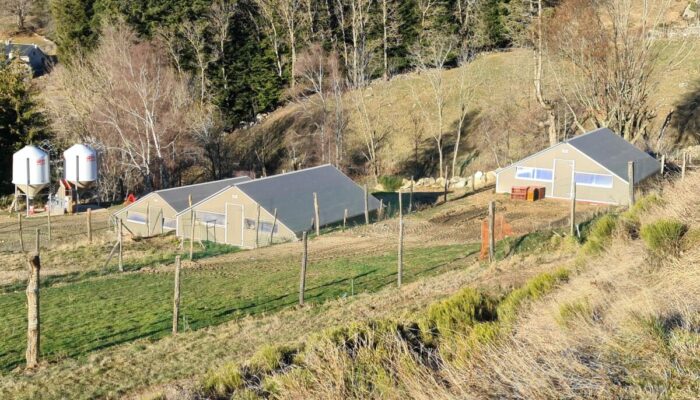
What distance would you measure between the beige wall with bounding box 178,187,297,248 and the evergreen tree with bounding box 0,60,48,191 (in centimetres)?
2302

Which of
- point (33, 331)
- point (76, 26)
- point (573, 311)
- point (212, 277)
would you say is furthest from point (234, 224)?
point (76, 26)

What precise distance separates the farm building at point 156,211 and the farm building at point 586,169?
14013mm

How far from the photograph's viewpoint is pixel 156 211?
32.5 meters

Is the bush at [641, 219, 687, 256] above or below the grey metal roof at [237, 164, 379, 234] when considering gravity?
above

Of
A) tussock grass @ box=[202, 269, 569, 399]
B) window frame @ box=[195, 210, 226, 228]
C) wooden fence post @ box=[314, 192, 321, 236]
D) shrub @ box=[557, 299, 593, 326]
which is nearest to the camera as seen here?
tussock grass @ box=[202, 269, 569, 399]

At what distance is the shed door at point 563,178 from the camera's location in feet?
112

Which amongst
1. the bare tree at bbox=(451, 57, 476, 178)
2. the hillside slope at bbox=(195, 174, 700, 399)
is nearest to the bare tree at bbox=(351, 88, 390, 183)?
the bare tree at bbox=(451, 57, 476, 178)

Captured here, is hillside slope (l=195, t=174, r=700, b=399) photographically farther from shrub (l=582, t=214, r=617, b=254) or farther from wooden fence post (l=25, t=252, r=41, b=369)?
wooden fence post (l=25, t=252, r=41, b=369)

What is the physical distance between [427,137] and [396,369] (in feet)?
156

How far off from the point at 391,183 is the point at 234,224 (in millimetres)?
17138

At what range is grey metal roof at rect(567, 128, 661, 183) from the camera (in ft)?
110

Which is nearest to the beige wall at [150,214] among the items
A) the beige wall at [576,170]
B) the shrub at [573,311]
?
the beige wall at [576,170]

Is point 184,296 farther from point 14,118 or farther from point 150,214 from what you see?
point 14,118

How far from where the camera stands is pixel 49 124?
2015 inches
